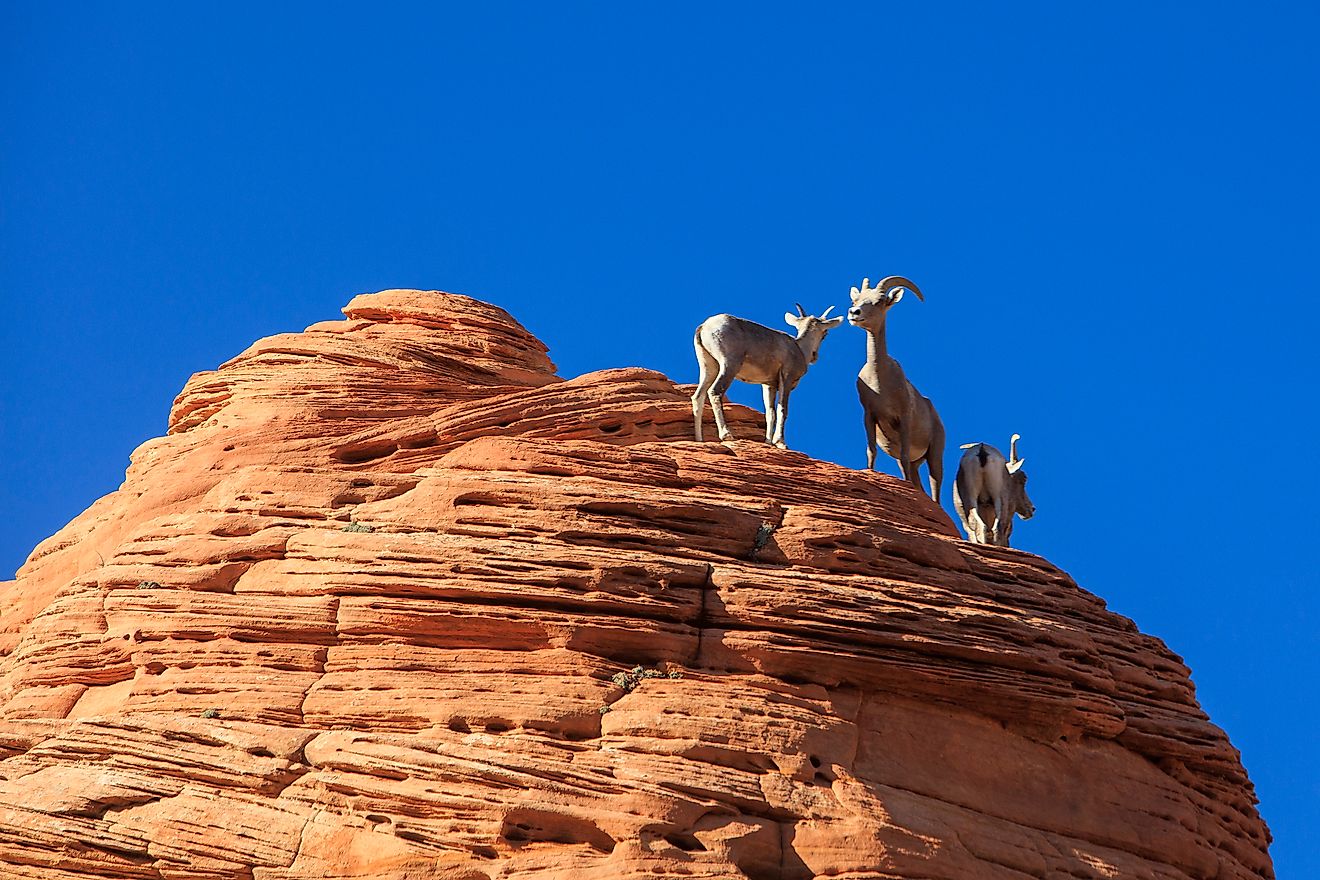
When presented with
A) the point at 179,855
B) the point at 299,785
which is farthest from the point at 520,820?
the point at 179,855

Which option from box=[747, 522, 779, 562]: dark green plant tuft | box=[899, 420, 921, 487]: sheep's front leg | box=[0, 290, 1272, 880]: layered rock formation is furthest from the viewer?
box=[899, 420, 921, 487]: sheep's front leg

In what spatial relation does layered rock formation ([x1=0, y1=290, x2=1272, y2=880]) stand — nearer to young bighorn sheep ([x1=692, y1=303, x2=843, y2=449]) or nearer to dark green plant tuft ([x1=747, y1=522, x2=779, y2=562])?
dark green plant tuft ([x1=747, y1=522, x2=779, y2=562])

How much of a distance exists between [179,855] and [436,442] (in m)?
7.55

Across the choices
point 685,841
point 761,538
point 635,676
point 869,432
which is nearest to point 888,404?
point 869,432

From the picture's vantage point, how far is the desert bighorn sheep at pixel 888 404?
2394 centimetres

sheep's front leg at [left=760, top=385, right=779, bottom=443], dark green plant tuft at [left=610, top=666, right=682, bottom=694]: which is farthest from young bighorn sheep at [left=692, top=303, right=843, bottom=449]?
dark green plant tuft at [left=610, top=666, right=682, bottom=694]

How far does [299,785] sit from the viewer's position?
17.1 meters

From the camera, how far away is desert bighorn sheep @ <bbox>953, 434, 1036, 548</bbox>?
24.7 m

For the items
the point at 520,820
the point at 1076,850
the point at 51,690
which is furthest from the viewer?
the point at 51,690

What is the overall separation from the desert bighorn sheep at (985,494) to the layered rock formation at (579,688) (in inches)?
117

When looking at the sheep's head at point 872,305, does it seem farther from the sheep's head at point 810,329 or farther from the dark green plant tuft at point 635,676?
the dark green plant tuft at point 635,676

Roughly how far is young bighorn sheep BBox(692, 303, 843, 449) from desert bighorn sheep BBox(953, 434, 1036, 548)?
3009 mm

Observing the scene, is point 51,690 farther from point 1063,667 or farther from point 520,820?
point 1063,667

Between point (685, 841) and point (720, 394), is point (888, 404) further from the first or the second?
point (685, 841)
